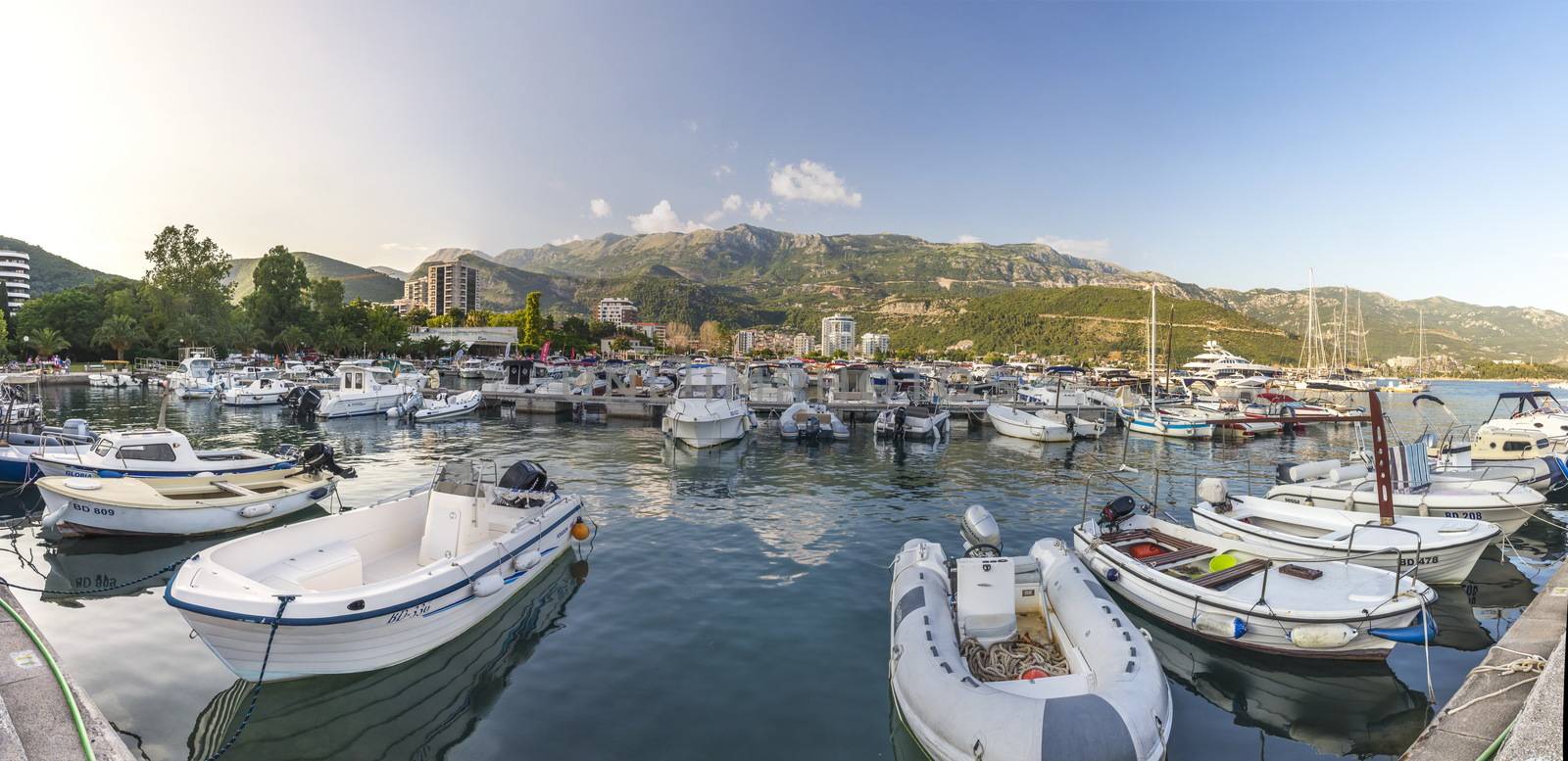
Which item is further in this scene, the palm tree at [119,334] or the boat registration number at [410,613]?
the palm tree at [119,334]

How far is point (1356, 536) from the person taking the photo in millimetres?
11359

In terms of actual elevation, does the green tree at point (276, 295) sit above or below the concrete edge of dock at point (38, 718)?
Answer: above

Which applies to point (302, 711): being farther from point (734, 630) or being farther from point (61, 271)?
point (61, 271)

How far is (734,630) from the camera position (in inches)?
384

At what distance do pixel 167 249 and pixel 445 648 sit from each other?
3735 inches

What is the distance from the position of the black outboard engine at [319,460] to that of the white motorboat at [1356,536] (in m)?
21.3

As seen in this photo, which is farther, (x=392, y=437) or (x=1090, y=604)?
(x=392, y=437)

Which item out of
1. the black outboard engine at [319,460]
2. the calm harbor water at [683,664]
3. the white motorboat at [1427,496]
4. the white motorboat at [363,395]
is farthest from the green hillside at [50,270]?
the white motorboat at [1427,496]

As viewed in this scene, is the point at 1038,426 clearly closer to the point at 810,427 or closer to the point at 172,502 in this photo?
the point at 810,427

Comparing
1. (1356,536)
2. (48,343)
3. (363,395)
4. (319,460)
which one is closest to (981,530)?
(1356,536)

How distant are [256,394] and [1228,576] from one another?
2098 inches

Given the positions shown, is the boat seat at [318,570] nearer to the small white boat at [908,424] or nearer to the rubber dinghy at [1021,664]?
the rubber dinghy at [1021,664]

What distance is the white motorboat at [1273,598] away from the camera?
8.21 metres

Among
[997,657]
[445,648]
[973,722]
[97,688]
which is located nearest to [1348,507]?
[997,657]
